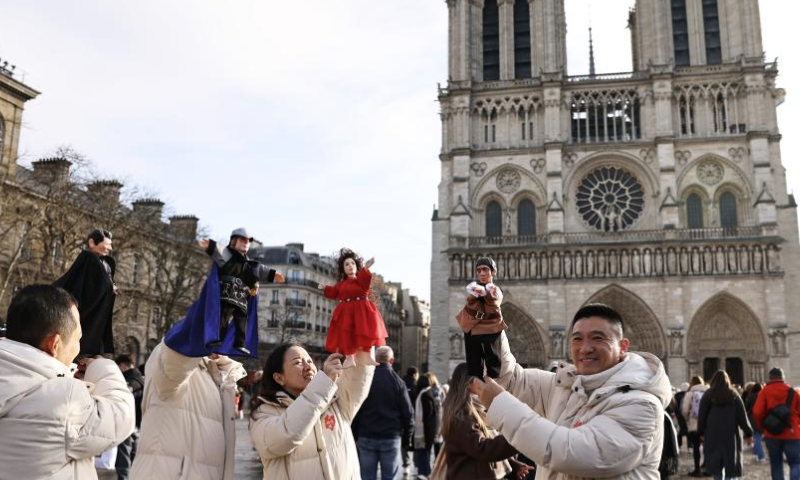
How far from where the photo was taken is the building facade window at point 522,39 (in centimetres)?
3853

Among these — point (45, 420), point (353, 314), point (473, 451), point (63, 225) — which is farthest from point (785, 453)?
point (63, 225)

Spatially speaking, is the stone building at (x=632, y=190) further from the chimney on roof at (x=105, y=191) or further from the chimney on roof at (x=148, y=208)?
the chimney on roof at (x=105, y=191)

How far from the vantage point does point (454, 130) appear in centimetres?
3728

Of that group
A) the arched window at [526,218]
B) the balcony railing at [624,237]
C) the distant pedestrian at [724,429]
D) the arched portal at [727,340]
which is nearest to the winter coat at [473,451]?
the distant pedestrian at [724,429]

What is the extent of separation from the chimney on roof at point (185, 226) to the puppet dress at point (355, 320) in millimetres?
26462

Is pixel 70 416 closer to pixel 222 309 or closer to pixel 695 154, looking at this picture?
pixel 222 309

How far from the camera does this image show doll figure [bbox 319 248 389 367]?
14.5 ft

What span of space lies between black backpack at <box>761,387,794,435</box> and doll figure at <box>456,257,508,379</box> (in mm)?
7181

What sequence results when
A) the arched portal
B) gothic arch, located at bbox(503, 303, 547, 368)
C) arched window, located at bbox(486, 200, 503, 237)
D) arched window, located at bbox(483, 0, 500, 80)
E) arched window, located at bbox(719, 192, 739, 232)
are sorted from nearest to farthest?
the arched portal
gothic arch, located at bbox(503, 303, 547, 368)
arched window, located at bbox(719, 192, 739, 232)
arched window, located at bbox(486, 200, 503, 237)
arched window, located at bbox(483, 0, 500, 80)

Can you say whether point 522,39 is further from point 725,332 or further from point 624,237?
point 725,332

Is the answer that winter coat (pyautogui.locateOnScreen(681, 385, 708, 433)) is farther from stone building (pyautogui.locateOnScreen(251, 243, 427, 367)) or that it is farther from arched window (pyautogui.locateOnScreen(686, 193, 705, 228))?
stone building (pyautogui.locateOnScreen(251, 243, 427, 367))

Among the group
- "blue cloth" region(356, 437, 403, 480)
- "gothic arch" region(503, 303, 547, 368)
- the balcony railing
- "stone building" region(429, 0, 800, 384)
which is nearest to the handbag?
"blue cloth" region(356, 437, 403, 480)

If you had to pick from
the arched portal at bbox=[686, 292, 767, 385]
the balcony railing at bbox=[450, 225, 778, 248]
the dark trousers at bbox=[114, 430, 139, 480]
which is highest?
the balcony railing at bbox=[450, 225, 778, 248]

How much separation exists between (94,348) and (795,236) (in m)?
35.5
